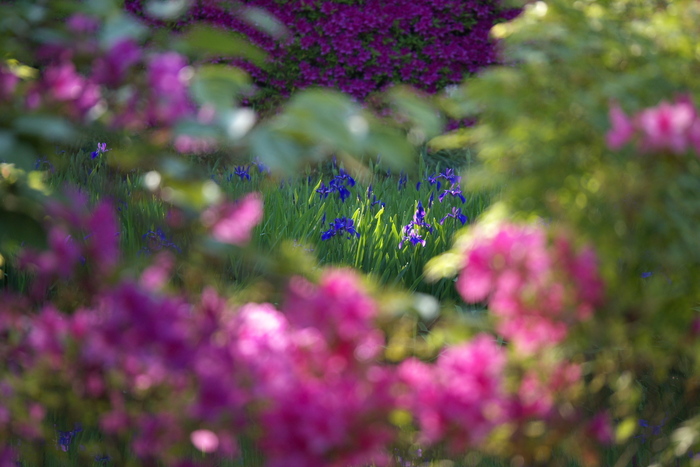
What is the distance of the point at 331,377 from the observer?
1.35 metres

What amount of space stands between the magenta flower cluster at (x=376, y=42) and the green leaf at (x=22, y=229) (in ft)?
22.0

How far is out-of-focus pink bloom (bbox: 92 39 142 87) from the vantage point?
1371 millimetres

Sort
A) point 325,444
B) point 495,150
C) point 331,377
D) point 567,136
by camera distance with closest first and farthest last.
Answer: point 325,444
point 331,377
point 567,136
point 495,150

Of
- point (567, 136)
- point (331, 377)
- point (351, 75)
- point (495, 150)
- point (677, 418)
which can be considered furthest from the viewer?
point (351, 75)

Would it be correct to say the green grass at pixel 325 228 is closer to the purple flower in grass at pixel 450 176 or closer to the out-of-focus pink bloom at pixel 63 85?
the purple flower in grass at pixel 450 176

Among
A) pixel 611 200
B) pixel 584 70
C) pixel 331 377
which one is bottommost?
pixel 331 377

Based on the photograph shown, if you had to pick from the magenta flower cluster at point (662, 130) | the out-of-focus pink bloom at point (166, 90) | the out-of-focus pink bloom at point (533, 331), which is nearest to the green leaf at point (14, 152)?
the out-of-focus pink bloom at point (166, 90)

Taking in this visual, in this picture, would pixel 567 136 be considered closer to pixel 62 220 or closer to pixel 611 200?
pixel 611 200

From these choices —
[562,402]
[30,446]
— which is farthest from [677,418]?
[30,446]

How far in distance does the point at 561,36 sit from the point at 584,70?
109mm

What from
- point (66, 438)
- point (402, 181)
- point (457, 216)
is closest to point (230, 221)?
point (66, 438)

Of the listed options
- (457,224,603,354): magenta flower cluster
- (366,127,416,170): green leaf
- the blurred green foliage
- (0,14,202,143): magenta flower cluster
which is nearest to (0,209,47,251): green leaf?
(0,14,202,143): magenta flower cluster

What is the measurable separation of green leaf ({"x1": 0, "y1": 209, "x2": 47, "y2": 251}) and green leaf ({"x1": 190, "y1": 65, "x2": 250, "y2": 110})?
437 mm

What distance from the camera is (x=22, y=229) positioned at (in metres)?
1.46
